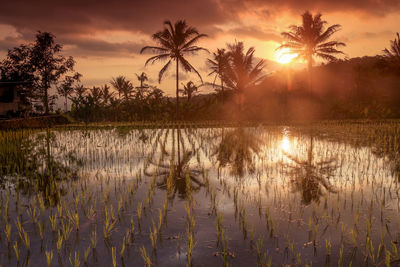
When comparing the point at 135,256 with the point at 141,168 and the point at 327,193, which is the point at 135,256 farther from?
the point at 141,168

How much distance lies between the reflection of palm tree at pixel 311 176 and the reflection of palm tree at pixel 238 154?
0.95 meters

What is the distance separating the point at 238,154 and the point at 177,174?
270 centimetres

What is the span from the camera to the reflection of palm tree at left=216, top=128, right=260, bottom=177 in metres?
6.82

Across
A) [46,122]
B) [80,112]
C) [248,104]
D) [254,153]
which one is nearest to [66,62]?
[80,112]

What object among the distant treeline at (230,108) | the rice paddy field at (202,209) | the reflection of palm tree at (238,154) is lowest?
the rice paddy field at (202,209)

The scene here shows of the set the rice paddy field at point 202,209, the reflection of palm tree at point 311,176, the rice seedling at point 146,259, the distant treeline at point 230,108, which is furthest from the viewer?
the distant treeline at point 230,108

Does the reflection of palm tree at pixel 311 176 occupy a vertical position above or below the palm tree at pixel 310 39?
below

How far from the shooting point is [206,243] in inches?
124

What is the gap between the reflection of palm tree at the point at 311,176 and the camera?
4.87 metres

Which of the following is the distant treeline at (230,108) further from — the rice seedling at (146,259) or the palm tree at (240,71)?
the rice seedling at (146,259)

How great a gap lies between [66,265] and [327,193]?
3729 millimetres

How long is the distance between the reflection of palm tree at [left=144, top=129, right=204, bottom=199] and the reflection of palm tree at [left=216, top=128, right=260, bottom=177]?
820mm

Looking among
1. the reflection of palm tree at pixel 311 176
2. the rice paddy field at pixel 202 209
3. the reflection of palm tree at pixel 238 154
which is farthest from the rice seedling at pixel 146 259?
the reflection of palm tree at pixel 238 154

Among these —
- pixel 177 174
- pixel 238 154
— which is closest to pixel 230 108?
pixel 238 154
